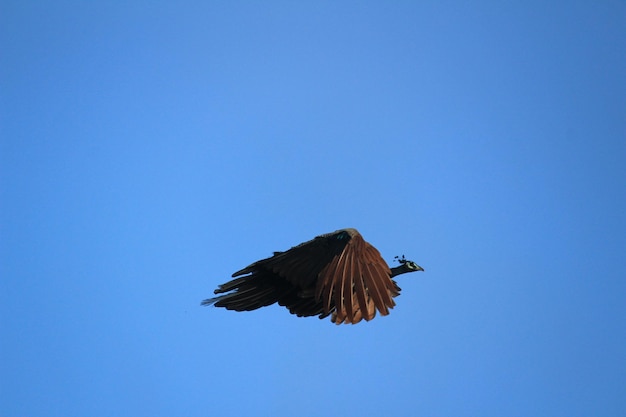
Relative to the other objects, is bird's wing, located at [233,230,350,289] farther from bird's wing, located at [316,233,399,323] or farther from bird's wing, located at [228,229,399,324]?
bird's wing, located at [316,233,399,323]

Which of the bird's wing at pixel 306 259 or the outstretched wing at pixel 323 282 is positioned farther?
the bird's wing at pixel 306 259

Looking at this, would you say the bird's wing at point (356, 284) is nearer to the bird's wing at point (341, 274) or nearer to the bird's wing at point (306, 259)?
the bird's wing at point (341, 274)

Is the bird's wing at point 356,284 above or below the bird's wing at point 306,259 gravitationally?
below

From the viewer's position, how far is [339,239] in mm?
18875

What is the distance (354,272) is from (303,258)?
6.37 ft

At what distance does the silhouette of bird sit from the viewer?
57.9 feet

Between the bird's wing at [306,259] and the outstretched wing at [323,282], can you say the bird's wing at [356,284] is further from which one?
the bird's wing at [306,259]

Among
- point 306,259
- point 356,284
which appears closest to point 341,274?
point 356,284

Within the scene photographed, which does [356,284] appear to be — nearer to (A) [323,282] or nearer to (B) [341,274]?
(B) [341,274]

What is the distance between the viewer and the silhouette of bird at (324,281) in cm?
1766

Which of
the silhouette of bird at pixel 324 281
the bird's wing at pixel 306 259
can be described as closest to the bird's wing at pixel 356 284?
the silhouette of bird at pixel 324 281

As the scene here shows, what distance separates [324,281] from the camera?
717 inches

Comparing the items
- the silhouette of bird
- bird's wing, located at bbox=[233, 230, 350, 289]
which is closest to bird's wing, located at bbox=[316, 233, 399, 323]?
the silhouette of bird

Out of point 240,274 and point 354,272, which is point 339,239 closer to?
point 354,272
